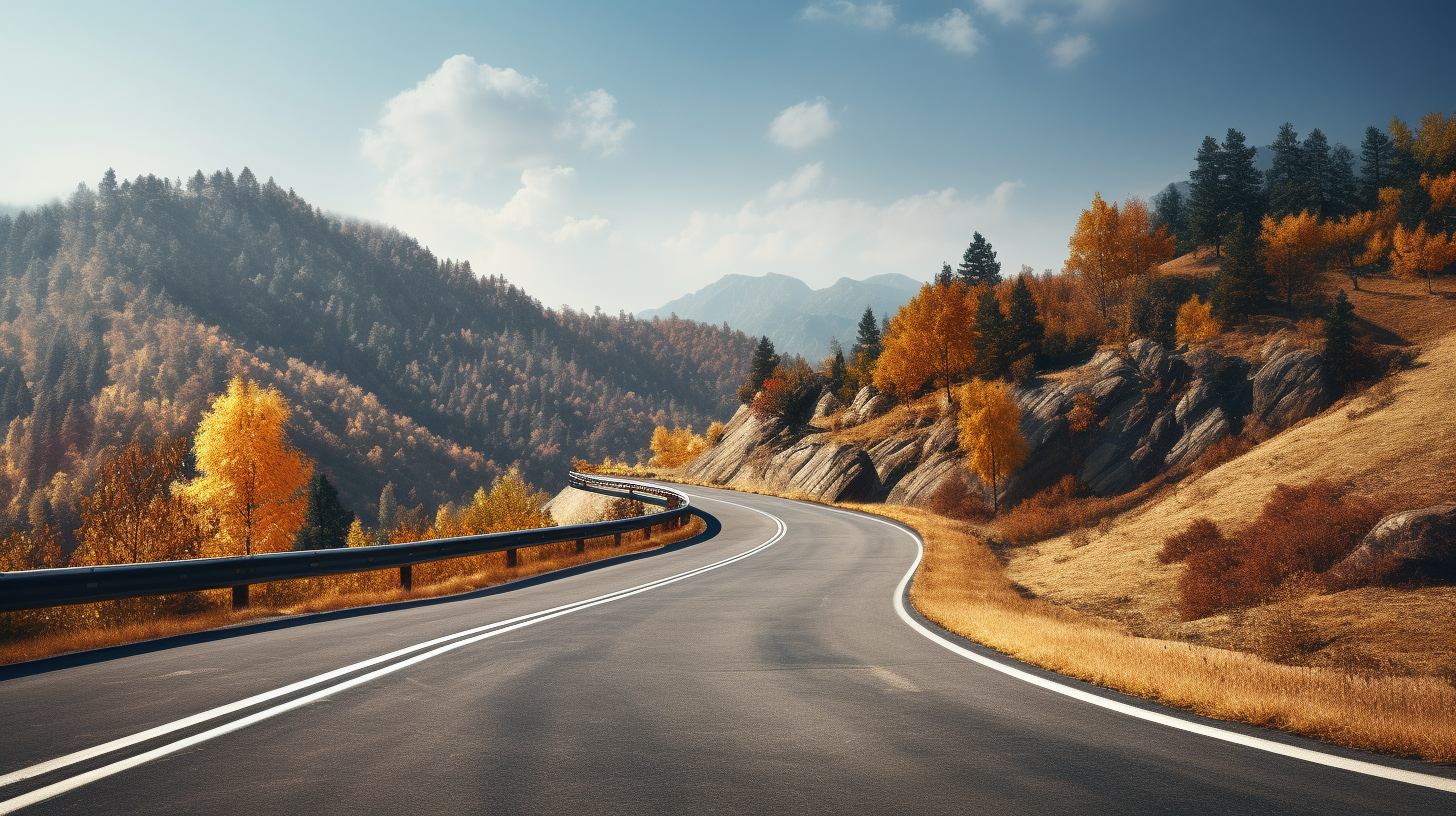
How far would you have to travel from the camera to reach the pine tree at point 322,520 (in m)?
55.1

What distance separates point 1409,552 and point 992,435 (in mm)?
29346

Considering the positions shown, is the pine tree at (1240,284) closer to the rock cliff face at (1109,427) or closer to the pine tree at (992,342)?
the rock cliff face at (1109,427)

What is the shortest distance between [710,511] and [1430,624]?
2931cm

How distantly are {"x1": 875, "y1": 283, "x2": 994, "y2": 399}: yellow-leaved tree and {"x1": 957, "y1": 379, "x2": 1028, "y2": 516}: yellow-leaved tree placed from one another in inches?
348

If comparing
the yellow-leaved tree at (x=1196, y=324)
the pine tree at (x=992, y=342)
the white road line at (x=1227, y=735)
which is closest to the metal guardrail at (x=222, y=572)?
the white road line at (x=1227, y=735)

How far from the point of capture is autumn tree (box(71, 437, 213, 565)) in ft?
43.9

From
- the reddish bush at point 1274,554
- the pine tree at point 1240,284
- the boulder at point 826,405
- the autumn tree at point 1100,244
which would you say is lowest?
the reddish bush at point 1274,554

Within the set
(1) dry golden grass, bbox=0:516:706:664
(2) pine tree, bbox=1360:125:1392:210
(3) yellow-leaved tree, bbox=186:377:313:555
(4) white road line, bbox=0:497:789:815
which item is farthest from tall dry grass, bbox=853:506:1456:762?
Answer: (2) pine tree, bbox=1360:125:1392:210

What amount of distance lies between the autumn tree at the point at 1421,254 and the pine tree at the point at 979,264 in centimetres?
3396

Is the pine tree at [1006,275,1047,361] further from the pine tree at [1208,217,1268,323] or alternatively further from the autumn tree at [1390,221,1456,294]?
the autumn tree at [1390,221,1456,294]

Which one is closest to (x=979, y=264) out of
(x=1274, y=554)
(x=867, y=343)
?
(x=867, y=343)

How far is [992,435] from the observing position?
41781mm

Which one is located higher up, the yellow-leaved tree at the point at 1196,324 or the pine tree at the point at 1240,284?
the pine tree at the point at 1240,284

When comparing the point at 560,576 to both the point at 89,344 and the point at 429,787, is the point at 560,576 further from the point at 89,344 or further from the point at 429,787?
the point at 89,344
